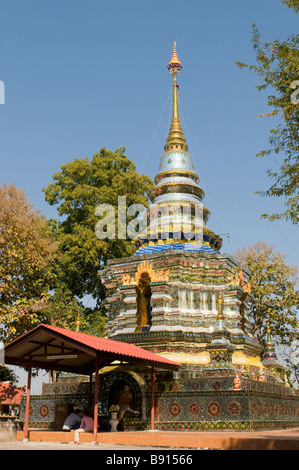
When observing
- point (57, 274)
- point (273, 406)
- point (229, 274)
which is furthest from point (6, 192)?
point (273, 406)

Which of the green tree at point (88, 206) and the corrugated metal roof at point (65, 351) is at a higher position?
the green tree at point (88, 206)

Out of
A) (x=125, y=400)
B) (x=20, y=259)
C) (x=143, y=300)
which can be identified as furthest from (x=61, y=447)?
(x=20, y=259)

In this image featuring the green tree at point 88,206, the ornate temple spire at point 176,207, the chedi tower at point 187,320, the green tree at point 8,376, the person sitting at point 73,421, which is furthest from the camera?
the green tree at point 8,376

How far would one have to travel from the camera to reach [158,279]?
24062 mm

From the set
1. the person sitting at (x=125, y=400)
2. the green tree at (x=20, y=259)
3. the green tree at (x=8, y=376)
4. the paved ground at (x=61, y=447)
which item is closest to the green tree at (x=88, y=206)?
the green tree at (x=20, y=259)

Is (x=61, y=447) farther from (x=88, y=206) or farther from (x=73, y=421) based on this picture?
(x=88, y=206)

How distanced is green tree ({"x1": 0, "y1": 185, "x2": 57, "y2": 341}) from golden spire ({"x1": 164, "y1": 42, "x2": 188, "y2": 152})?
9.49 metres

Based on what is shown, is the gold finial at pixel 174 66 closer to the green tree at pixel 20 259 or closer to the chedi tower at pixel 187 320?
the chedi tower at pixel 187 320

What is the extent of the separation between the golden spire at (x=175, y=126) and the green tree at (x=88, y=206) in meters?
A: 7.00

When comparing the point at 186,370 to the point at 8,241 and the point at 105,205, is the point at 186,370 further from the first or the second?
the point at 105,205

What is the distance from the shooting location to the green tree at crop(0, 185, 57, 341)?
90.7 feet

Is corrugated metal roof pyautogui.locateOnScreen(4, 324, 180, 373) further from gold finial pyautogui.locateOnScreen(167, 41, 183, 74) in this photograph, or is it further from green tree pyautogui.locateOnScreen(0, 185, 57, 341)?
gold finial pyautogui.locateOnScreen(167, 41, 183, 74)

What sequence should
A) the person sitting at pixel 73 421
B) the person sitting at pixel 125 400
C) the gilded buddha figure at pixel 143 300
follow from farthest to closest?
the gilded buddha figure at pixel 143 300, the person sitting at pixel 125 400, the person sitting at pixel 73 421

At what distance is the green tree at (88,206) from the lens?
1412 inches
